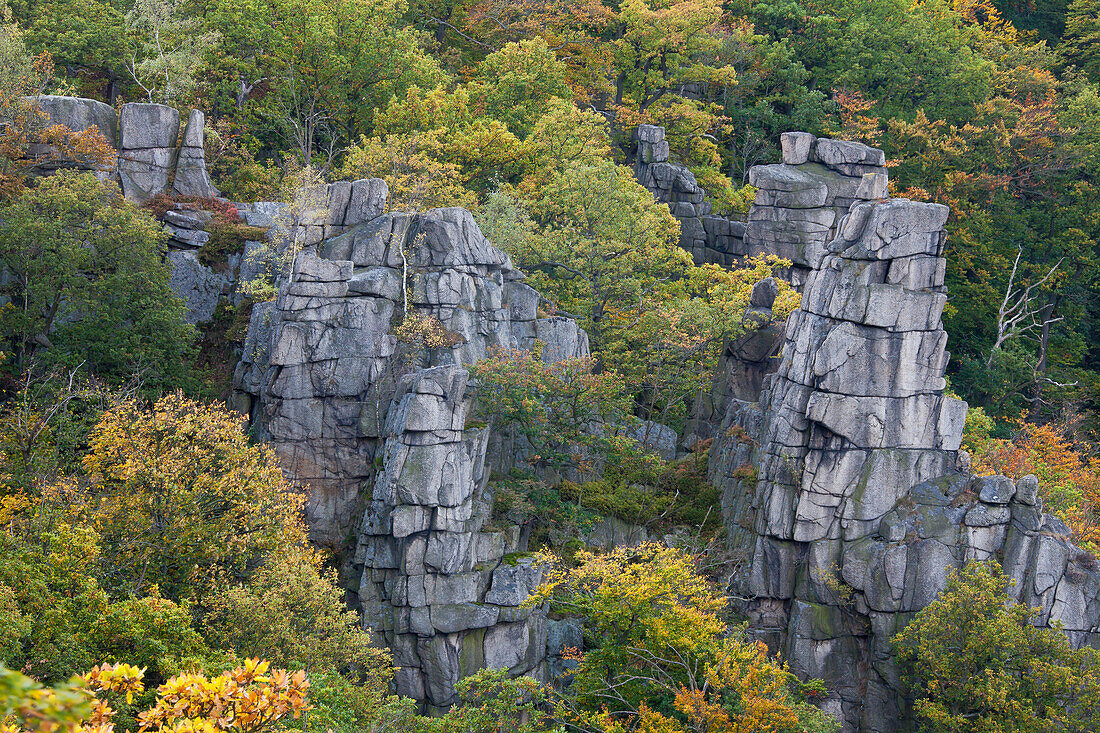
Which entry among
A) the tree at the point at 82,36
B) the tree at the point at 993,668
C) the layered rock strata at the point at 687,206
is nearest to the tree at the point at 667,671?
the tree at the point at 993,668

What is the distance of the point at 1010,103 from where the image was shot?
48938 millimetres

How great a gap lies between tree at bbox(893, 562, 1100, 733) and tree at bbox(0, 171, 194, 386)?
84.8 feet

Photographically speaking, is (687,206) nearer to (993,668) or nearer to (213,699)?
(993,668)

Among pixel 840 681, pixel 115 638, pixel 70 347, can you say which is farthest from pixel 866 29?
pixel 115 638

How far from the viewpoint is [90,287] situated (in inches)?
1174

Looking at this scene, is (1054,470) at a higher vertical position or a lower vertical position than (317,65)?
lower

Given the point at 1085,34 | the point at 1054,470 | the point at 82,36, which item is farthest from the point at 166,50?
the point at 1085,34

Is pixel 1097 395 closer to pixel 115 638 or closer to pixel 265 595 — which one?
pixel 265 595

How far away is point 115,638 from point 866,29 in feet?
170

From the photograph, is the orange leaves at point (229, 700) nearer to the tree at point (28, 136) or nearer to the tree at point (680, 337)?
the tree at point (680, 337)

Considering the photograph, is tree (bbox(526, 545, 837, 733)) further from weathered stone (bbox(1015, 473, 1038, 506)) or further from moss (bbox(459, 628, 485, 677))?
weathered stone (bbox(1015, 473, 1038, 506))

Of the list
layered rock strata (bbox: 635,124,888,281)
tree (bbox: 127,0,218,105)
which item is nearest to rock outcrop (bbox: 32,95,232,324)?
tree (bbox: 127,0,218,105)

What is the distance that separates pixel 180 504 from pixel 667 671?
43.2 ft

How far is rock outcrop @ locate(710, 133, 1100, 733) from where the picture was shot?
90.0 ft
